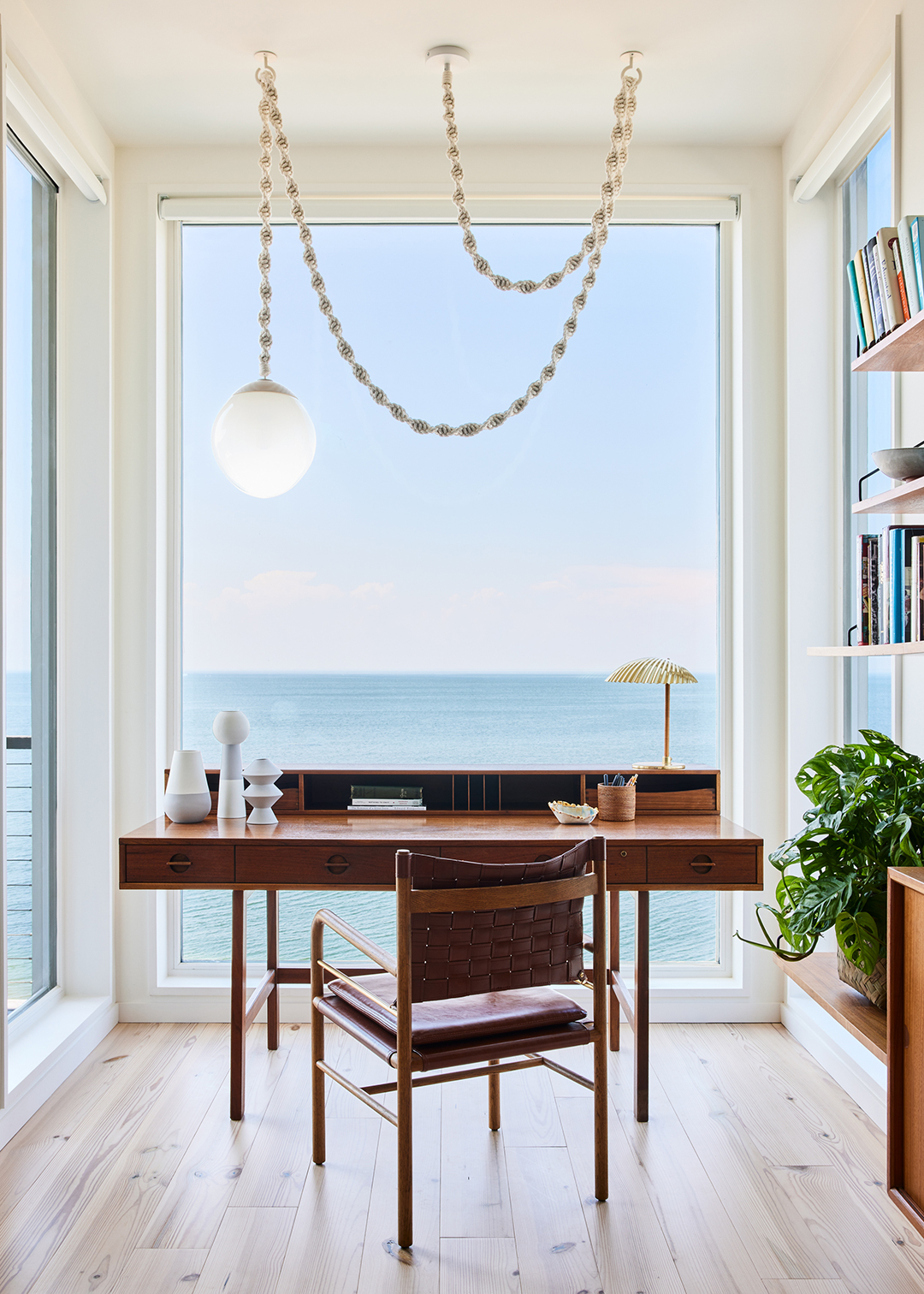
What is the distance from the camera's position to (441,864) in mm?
1848

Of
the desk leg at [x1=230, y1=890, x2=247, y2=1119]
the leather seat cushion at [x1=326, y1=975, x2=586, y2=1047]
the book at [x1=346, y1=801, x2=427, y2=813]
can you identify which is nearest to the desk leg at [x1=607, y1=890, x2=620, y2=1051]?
the book at [x1=346, y1=801, x2=427, y2=813]

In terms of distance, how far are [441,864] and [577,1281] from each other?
808mm

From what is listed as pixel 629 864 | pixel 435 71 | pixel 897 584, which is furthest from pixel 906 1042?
pixel 435 71

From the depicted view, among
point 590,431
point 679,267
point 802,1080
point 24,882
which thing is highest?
point 679,267

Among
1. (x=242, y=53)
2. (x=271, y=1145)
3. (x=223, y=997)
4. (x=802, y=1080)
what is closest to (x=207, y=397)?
(x=242, y=53)

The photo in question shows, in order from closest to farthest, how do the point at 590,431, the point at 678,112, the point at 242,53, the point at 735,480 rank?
the point at 242,53 < the point at 678,112 < the point at 735,480 < the point at 590,431

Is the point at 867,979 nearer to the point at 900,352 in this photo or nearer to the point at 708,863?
the point at 708,863

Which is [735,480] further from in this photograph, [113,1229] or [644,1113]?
[113,1229]

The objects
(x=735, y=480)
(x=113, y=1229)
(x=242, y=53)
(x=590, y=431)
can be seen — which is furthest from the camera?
(x=590, y=431)

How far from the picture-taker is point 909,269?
1.85 metres

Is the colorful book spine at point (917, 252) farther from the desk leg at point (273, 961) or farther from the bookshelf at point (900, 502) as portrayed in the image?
the desk leg at point (273, 961)

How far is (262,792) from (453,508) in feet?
5.09

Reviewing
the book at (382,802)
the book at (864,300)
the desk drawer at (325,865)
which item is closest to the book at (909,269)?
the book at (864,300)

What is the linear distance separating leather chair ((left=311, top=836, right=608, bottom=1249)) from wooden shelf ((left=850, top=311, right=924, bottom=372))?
3.79ft
